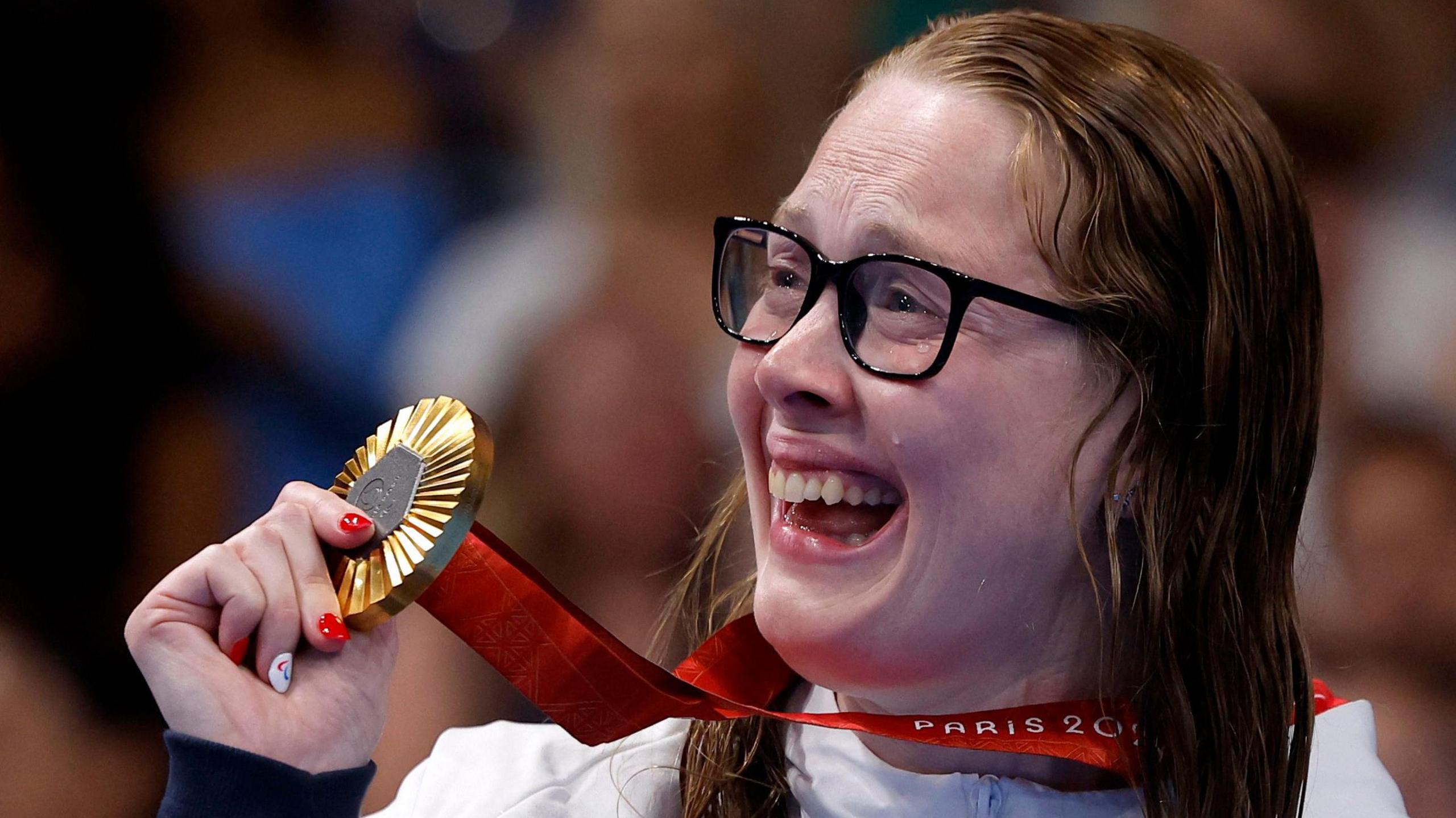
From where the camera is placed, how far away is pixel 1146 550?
5.27 feet

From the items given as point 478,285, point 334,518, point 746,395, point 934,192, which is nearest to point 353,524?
point 334,518

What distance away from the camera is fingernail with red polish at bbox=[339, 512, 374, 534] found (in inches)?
56.0

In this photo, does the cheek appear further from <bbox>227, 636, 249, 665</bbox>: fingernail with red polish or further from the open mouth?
<bbox>227, 636, 249, 665</bbox>: fingernail with red polish

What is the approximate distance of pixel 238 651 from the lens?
143 centimetres

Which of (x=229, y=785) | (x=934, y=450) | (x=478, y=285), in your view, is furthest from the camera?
(x=478, y=285)

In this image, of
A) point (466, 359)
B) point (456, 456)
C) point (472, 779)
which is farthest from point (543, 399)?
point (456, 456)

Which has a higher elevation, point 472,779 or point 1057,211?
point 1057,211

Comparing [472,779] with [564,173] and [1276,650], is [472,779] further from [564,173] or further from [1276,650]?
[564,173]

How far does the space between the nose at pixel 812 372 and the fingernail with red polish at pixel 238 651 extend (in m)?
0.62

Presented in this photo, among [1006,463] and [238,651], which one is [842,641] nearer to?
[1006,463]

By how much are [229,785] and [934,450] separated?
0.80m

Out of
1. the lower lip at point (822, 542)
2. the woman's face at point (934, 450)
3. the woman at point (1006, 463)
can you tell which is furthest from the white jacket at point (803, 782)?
the lower lip at point (822, 542)

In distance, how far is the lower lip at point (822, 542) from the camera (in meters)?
1.55

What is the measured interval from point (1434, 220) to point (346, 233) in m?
2.23
